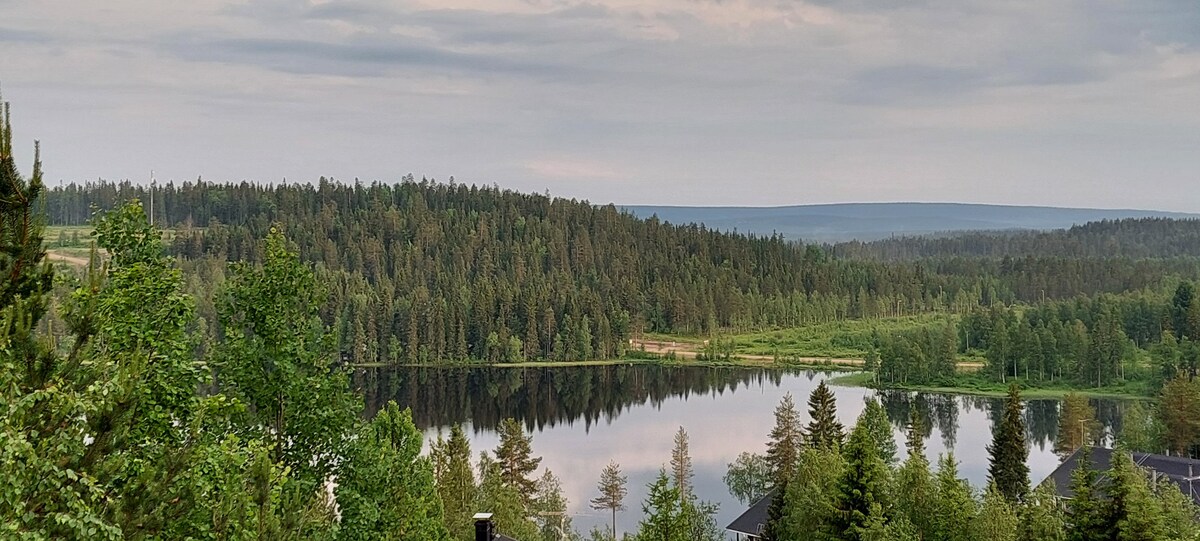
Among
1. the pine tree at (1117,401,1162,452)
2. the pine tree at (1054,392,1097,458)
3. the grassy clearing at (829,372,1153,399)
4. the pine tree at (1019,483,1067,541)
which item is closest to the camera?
the pine tree at (1019,483,1067,541)

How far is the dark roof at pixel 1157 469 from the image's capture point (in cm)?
2745

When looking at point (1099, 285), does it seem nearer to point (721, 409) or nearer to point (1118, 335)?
point (1118, 335)

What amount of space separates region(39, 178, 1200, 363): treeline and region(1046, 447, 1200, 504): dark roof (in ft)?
205

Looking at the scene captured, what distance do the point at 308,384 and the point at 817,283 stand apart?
386 ft

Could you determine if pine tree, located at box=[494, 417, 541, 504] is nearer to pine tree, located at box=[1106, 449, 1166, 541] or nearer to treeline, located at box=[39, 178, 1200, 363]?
pine tree, located at box=[1106, 449, 1166, 541]

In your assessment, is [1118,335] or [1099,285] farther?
[1099,285]

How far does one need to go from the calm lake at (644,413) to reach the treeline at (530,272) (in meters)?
8.99

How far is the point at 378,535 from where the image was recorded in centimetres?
1031

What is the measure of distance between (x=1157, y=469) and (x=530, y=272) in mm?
97051

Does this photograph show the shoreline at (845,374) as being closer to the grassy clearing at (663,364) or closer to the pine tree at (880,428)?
the grassy clearing at (663,364)

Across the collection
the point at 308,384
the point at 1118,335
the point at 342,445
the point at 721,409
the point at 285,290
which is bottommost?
the point at 721,409

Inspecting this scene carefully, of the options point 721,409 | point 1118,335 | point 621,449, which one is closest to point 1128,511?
point 621,449

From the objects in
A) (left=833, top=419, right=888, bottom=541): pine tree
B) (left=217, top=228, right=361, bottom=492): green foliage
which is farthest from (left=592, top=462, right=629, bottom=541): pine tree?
(left=217, top=228, right=361, bottom=492): green foliage

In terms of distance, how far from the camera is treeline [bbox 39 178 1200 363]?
9250 centimetres
